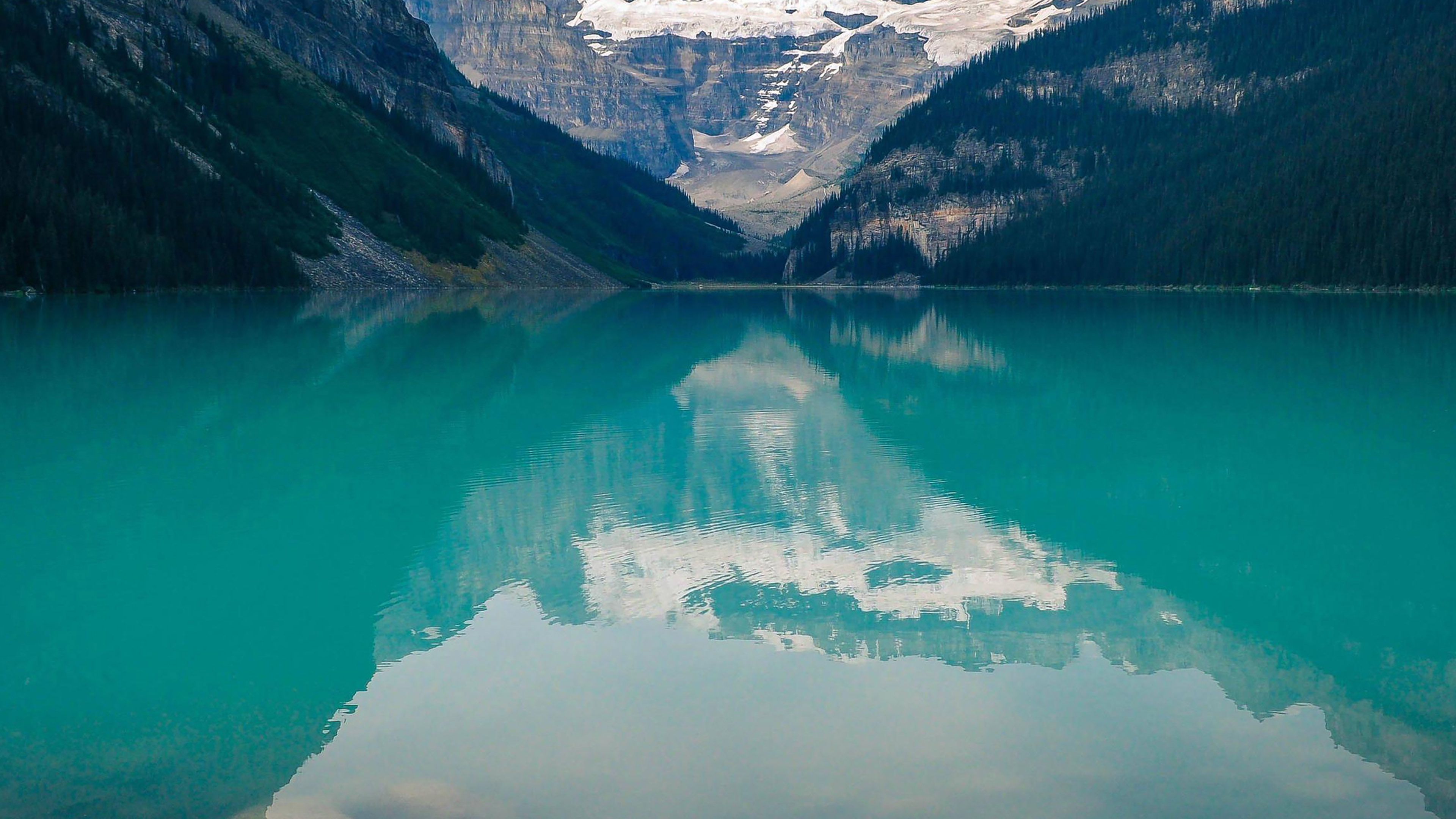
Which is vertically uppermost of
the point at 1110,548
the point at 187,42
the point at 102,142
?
the point at 187,42

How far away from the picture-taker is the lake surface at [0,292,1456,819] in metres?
11.4

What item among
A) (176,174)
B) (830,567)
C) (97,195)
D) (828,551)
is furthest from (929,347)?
(176,174)

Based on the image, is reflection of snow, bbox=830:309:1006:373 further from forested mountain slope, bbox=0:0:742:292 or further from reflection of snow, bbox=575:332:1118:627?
forested mountain slope, bbox=0:0:742:292

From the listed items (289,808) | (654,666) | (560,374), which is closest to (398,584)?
(654,666)

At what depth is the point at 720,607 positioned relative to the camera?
56.9ft

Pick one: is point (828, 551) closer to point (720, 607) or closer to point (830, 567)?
point (830, 567)

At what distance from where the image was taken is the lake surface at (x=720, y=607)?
37.5ft

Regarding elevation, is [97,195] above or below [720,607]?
above

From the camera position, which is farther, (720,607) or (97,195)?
(97,195)

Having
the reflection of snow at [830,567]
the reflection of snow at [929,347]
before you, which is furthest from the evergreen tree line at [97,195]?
the reflection of snow at [830,567]

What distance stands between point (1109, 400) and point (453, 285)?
158 meters

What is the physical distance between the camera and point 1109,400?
4216 centimetres

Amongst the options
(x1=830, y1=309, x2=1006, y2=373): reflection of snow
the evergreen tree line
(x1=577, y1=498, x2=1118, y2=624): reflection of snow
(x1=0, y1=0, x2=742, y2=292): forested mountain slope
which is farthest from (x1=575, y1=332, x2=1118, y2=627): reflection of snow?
(x1=0, y1=0, x2=742, y2=292): forested mountain slope

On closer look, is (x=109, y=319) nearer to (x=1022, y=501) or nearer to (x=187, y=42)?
(x=1022, y=501)
